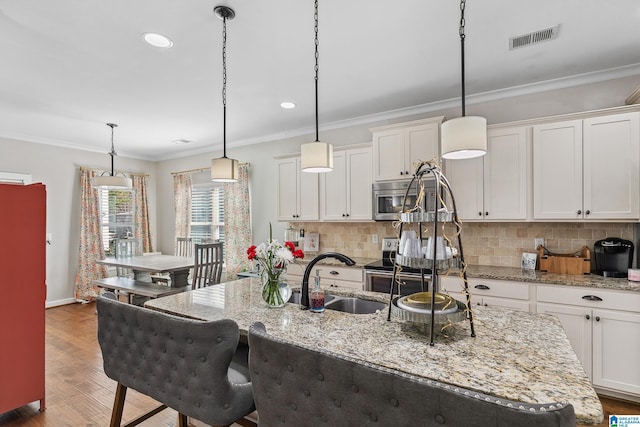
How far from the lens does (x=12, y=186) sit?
7.77 feet

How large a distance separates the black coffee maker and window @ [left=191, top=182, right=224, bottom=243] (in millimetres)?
5155

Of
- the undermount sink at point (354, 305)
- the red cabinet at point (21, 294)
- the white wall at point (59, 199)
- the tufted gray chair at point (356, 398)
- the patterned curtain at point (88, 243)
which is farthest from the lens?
the patterned curtain at point (88, 243)

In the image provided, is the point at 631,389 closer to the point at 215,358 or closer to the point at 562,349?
Result: the point at 562,349

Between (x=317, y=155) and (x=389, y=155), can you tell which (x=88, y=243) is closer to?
(x=389, y=155)

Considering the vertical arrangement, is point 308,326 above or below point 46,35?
below

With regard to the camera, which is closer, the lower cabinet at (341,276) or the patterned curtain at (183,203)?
the lower cabinet at (341,276)

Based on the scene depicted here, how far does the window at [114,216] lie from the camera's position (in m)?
6.02

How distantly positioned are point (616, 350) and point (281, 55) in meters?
3.45

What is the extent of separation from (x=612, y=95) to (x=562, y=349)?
2896mm

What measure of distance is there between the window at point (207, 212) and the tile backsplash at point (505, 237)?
2.59 meters

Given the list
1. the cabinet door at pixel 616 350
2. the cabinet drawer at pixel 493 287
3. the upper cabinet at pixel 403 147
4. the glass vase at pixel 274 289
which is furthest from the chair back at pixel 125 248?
the cabinet door at pixel 616 350

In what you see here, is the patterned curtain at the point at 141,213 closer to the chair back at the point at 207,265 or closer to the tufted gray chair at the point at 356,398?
the chair back at the point at 207,265

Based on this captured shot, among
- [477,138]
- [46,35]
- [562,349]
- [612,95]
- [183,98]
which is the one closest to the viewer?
[562,349]

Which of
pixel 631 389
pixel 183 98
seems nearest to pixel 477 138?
pixel 631 389
